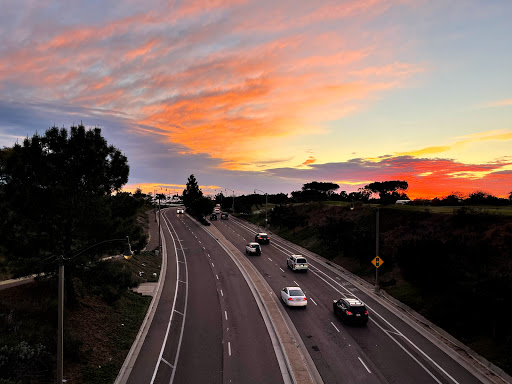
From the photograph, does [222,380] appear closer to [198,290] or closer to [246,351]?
[246,351]

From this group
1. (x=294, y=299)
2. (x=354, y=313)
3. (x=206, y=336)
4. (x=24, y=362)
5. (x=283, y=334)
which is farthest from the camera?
(x=294, y=299)

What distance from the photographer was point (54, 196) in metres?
19.8

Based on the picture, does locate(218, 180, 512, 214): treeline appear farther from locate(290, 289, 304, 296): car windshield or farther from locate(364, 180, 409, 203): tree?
locate(290, 289, 304, 296): car windshield

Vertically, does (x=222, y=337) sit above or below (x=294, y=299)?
below

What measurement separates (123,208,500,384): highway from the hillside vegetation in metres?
2.29

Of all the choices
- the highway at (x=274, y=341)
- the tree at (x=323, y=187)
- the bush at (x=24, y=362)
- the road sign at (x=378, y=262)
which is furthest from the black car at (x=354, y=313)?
the tree at (x=323, y=187)

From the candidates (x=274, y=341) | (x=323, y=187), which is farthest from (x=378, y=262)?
(x=323, y=187)

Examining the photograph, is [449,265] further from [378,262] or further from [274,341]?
[274,341]

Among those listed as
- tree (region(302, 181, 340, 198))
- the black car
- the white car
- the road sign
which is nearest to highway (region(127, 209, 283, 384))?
the white car

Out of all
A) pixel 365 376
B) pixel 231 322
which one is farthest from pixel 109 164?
pixel 365 376

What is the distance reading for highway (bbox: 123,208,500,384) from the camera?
16625 mm

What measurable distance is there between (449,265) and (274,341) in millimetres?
15242

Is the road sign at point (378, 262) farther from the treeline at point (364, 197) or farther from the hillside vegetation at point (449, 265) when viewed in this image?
the treeline at point (364, 197)

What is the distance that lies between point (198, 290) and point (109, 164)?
16439 mm
